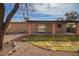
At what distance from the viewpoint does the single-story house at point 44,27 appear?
3.38 meters

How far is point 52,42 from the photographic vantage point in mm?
3422

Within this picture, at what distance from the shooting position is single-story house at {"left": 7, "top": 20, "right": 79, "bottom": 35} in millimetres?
3377

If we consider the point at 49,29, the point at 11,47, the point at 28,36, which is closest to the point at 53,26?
the point at 49,29

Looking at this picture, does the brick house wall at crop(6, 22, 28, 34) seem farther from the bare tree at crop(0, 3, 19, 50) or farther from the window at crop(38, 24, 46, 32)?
Answer: the window at crop(38, 24, 46, 32)

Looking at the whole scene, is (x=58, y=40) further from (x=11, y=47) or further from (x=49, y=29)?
(x=11, y=47)

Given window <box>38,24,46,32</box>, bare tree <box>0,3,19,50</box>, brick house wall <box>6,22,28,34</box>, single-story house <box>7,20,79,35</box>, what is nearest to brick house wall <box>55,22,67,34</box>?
single-story house <box>7,20,79,35</box>

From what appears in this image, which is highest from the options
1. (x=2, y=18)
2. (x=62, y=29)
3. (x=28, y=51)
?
(x=2, y=18)

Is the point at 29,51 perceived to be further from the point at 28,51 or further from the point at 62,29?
the point at 62,29

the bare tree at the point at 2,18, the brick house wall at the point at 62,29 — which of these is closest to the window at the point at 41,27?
the brick house wall at the point at 62,29

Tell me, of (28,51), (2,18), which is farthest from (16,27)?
(28,51)

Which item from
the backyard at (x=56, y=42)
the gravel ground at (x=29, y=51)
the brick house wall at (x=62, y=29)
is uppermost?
the brick house wall at (x=62, y=29)

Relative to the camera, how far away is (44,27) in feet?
11.1

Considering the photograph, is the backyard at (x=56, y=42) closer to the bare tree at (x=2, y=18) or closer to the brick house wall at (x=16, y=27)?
the brick house wall at (x=16, y=27)

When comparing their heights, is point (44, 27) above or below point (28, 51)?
above
